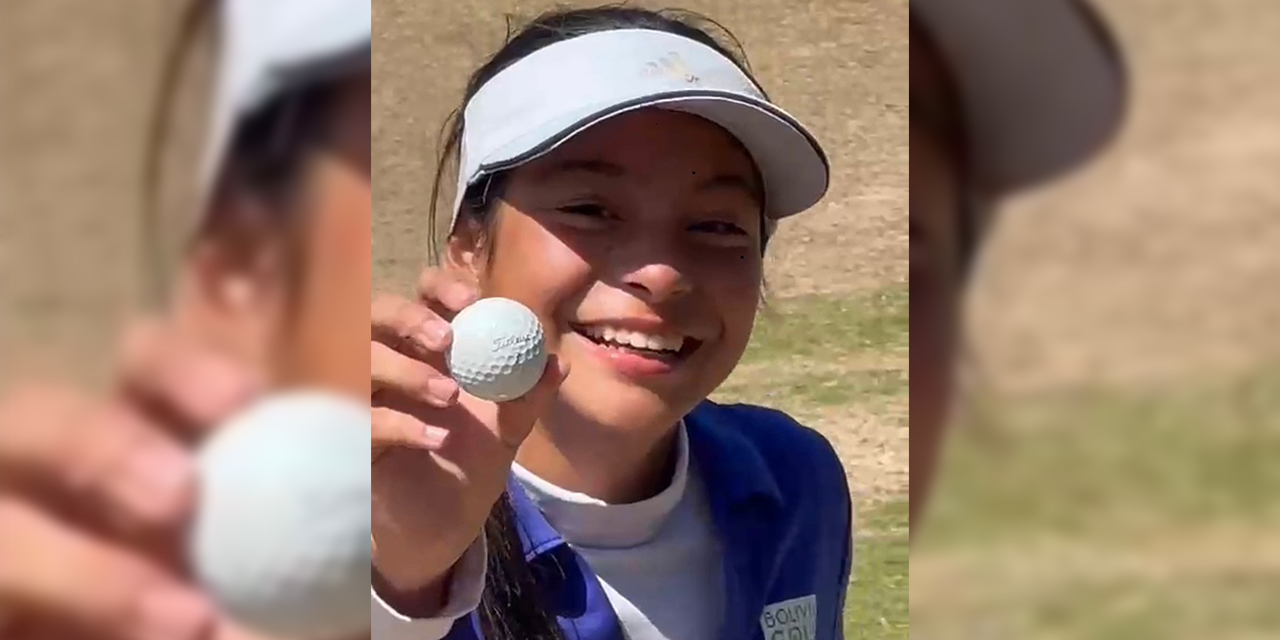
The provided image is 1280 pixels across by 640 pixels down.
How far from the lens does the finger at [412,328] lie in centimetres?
43

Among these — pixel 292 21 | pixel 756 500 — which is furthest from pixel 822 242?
pixel 292 21

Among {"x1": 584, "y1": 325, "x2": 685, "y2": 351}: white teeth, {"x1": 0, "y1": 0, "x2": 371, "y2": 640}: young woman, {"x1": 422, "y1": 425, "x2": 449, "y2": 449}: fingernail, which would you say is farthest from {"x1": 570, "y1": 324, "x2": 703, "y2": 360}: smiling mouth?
{"x1": 0, "y1": 0, "x2": 371, "y2": 640}: young woman

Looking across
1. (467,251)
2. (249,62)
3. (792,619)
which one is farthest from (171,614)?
(792,619)

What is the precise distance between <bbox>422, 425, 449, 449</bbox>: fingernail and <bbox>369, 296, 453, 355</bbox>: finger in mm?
31

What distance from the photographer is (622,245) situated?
530mm

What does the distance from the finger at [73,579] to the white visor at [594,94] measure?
268mm

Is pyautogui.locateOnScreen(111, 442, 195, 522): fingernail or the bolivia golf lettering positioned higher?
pyautogui.locateOnScreen(111, 442, 195, 522): fingernail

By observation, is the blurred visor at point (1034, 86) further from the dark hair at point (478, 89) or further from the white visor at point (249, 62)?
the white visor at point (249, 62)

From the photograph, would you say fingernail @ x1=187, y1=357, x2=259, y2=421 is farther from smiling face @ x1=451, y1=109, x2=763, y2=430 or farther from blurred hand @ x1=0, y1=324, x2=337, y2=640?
smiling face @ x1=451, y1=109, x2=763, y2=430

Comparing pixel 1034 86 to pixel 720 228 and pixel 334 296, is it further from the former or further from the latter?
pixel 334 296

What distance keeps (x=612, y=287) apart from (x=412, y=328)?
0.39 feet

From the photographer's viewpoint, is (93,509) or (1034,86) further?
(1034,86)

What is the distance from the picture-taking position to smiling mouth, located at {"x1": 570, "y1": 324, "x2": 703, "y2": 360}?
0.53m

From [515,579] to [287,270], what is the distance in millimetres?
272
